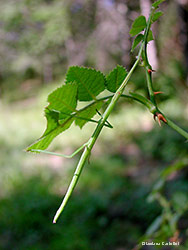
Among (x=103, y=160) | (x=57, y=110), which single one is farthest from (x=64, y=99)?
(x=103, y=160)

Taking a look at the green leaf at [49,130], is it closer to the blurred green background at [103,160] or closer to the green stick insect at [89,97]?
the green stick insect at [89,97]

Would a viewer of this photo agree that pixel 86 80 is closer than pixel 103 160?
Yes

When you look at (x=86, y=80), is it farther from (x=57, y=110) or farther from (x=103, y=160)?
(x=103, y=160)

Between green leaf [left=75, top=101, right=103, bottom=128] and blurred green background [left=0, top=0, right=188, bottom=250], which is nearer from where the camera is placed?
green leaf [left=75, top=101, right=103, bottom=128]

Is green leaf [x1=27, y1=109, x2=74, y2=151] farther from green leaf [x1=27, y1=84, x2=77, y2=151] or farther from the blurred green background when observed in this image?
the blurred green background

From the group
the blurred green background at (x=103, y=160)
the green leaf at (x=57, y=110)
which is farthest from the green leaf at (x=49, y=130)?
the blurred green background at (x=103, y=160)

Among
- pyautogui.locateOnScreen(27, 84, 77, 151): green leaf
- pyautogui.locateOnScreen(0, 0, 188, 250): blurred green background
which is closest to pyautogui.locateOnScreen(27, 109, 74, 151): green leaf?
pyautogui.locateOnScreen(27, 84, 77, 151): green leaf
